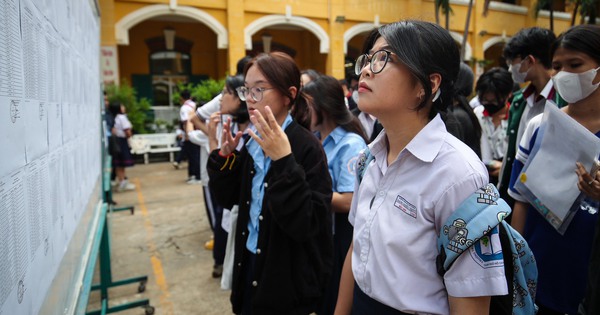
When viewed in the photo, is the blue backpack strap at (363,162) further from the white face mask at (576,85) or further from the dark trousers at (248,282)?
the white face mask at (576,85)

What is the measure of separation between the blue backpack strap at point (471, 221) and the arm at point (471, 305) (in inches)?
3.9

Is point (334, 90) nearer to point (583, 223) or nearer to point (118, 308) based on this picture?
point (583, 223)

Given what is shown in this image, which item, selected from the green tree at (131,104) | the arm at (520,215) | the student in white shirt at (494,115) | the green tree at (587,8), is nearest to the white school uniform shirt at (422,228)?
the arm at (520,215)

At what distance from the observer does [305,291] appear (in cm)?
174

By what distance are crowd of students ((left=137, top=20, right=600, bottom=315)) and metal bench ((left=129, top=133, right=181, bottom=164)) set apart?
8462 mm

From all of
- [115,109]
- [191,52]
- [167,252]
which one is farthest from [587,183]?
[191,52]

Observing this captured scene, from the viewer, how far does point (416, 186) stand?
3.71 ft

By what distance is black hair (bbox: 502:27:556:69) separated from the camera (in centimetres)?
237

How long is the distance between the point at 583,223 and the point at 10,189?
2.03m

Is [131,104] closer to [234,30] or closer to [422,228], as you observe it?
[234,30]

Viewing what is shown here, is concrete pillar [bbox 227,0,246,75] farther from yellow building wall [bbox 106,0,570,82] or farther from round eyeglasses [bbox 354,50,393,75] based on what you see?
round eyeglasses [bbox 354,50,393,75]

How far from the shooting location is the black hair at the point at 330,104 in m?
2.56

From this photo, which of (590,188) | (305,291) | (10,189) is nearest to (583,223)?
(590,188)

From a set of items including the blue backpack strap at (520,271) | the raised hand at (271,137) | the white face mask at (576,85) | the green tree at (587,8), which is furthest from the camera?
the green tree at (587,8)
